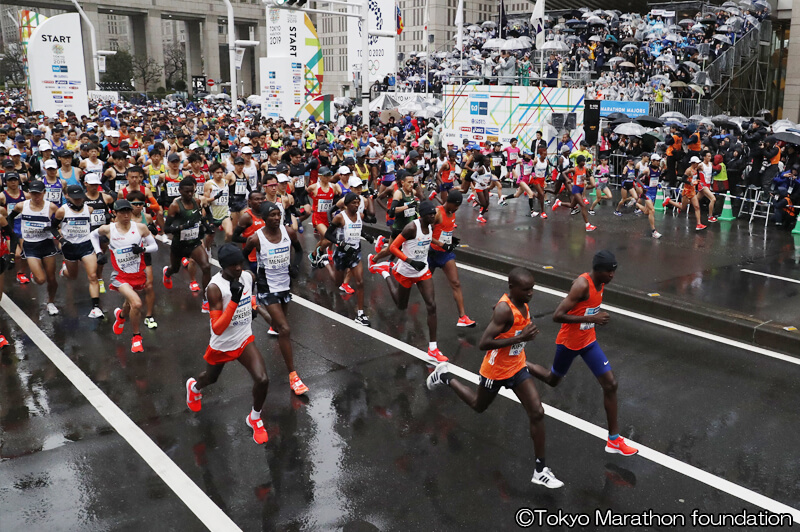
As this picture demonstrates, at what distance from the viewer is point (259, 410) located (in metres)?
6.33

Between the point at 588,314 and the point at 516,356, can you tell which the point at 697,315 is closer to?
the point at 588,314

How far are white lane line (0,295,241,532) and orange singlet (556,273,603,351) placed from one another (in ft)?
9.84

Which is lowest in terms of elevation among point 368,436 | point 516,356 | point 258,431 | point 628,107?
point 368,436

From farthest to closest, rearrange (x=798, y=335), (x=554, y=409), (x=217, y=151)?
1. (x=217, y=151)
2. (x=798, y=335)
3. (x=554, y=409)

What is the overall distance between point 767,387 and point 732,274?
4542 millimetres

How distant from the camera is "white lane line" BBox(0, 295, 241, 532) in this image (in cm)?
524

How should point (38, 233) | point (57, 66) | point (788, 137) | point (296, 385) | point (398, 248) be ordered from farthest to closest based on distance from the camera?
point (57, 66)
point (788, 137)
point (38, 233)
point (398, 248)
point (296, 385)

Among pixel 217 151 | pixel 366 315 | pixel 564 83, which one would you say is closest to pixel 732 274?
pixel 366 315

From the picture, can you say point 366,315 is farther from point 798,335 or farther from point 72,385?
point 798,335

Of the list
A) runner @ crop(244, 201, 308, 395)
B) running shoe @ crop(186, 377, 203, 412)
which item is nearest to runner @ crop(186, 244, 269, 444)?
running shoe @ crop(186, 377, 203, 412)

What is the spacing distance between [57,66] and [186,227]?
1002 inches

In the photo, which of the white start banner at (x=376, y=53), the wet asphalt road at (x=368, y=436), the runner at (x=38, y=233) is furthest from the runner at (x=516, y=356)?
the white start banner at (x=376, y=53)

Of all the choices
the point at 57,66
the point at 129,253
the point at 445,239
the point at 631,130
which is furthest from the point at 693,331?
the point at 57,66

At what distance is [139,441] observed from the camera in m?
6.38
